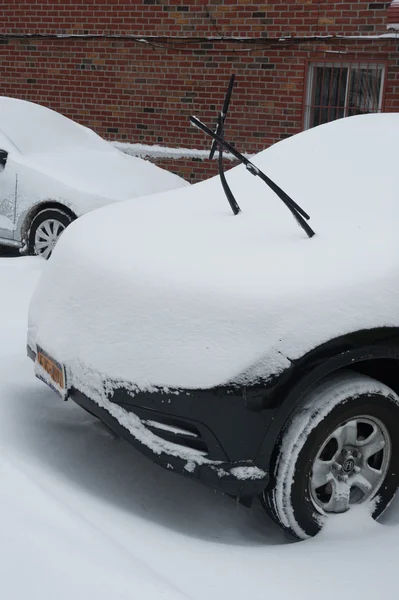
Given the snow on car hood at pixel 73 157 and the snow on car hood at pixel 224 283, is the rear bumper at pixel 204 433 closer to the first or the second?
the snow on car hood at pixel 224 283

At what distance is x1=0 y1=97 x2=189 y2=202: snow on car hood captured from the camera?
21.7ft

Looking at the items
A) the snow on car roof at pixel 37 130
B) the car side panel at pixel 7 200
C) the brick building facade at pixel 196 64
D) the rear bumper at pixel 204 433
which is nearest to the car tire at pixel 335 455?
the rear bumper at pixel 204 433

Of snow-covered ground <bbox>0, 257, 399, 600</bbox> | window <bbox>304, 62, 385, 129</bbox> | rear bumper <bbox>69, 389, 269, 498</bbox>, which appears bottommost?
snow-covered ground <bbox>0, 257, 399, 600</bbox>

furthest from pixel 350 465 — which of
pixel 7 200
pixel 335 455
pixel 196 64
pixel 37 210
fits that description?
pixel 196 64

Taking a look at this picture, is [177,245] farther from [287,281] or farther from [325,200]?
[325,200]

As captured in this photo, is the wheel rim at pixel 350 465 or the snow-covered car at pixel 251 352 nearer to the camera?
the snow-covered car at pixel 251 352

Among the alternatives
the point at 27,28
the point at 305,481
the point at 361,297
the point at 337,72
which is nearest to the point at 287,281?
the point at 361,297

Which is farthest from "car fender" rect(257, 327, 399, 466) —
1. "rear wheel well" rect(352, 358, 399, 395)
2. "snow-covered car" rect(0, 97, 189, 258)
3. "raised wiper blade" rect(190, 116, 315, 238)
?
"snow-covered car" rect(0, 97, 189, 258)

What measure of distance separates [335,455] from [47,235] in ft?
14.7

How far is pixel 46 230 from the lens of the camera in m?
6.45

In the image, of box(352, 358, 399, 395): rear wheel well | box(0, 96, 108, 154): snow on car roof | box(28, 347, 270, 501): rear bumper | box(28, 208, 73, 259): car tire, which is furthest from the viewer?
box(0, 96, 108, 154): snow on car roof

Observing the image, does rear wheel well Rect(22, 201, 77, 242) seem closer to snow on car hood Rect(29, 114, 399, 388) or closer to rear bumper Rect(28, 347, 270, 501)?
snow on car hood Rect(29, 114, 399, 388)

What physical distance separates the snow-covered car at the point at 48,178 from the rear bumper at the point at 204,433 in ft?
13.5

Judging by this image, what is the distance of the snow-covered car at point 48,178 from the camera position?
6410 mm
